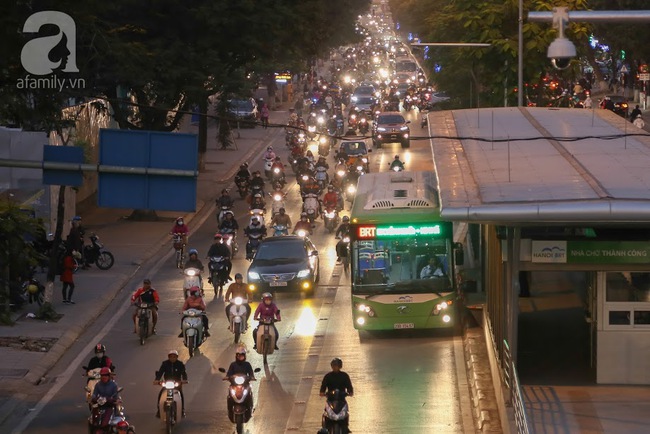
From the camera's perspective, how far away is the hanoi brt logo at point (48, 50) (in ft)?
80.7

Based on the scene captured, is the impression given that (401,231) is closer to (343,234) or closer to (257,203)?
(343,234)

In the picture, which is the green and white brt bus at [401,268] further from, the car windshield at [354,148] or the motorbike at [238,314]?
the car windshield at [354,148]

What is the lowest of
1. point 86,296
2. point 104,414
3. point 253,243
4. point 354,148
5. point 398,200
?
point 104,414

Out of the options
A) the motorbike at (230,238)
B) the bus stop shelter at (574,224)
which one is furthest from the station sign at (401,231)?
the motorbike at (230,238)

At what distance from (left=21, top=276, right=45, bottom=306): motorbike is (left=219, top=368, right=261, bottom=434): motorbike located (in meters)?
11.6

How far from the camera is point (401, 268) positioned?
27.8 metres

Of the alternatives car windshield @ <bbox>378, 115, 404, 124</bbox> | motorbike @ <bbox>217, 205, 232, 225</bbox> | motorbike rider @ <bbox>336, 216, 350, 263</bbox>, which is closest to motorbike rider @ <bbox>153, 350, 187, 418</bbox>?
motorbike rider @ <bbox>336, 216, 350, 263</bbox>

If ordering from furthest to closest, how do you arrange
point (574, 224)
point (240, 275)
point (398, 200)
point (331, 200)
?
1. point (331, 200)
2. point (398, 200)
3. point (240, 275)
4. point (574, 224)

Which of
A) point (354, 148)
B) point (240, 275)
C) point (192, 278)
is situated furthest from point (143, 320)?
point (354, 148)

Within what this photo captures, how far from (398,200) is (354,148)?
33650mm

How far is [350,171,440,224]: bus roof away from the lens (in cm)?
2762

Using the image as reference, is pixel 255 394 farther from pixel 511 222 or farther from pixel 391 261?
pixel 511 222

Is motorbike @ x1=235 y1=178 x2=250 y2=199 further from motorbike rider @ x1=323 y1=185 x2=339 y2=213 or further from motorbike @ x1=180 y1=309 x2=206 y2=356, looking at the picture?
motorbike @ x1=180 y1=309 x2=206 y2=356

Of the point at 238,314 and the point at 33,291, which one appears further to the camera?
the point at 33,291
